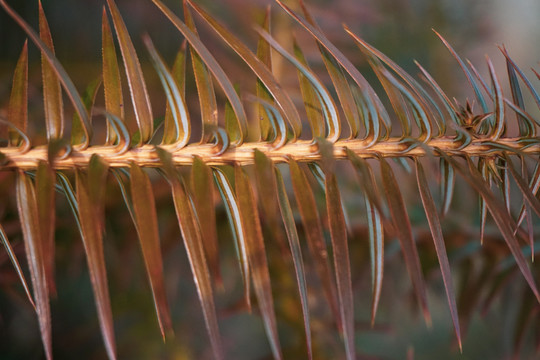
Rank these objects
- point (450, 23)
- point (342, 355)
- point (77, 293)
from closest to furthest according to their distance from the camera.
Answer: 1. point (342, 355)
2. point (77, 293)
3. point (450, 23)

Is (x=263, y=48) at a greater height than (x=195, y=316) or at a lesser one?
greater

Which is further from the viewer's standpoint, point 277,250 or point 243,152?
point 277,250

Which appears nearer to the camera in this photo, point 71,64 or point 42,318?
point 42,318

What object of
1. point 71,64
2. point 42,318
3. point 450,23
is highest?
point 450,23

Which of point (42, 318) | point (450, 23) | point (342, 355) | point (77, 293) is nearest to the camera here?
point (42, 318)

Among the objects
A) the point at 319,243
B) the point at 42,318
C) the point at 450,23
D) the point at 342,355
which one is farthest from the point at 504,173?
the point at 450,23

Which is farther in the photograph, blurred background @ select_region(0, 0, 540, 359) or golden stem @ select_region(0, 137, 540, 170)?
blurred background @ select_region(0, 0, 540, 359)

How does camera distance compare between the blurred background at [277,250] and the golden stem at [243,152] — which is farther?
the blurred background at [277,250]

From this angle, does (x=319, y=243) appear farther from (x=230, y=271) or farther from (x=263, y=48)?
(x=230, y=271)
